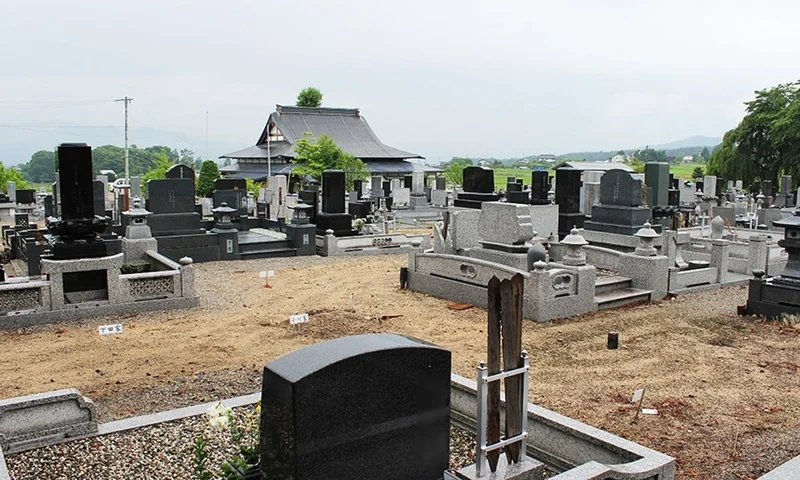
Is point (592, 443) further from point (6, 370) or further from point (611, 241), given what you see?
point (611, 241)

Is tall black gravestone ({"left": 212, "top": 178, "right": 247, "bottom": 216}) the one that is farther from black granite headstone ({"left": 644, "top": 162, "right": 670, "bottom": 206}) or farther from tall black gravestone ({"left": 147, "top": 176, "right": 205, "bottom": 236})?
black granite headstone ({"left": 644, "top": 162, "right": 670, "bottom": 206})

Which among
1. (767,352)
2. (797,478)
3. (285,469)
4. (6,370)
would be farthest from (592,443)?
(6,370)

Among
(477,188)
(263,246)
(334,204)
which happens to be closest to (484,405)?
(263,246)

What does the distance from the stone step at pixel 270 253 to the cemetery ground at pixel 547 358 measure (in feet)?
14.5

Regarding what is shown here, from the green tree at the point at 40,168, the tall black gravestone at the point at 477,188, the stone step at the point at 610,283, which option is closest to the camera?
the stone step at the point at 610,283

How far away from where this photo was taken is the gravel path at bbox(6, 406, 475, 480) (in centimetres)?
523

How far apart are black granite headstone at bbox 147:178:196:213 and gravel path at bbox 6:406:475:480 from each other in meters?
12.1

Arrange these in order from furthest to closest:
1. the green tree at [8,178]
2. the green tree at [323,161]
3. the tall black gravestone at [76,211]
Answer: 1. the green tree at [323,161]
2. the green tree at [8,178]
3. the tall black gravestone at [76,211]

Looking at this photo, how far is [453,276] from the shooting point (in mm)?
12867

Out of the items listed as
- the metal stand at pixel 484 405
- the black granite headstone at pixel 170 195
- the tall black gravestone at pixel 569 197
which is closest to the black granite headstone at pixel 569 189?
the tall black gravestone at pixel 569 197

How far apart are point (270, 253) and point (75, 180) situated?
22.2 ft

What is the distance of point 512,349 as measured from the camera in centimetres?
430

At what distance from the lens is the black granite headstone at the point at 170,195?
17.3 m

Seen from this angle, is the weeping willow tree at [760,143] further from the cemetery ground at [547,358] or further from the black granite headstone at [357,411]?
the black granite headstone at [357,411]
